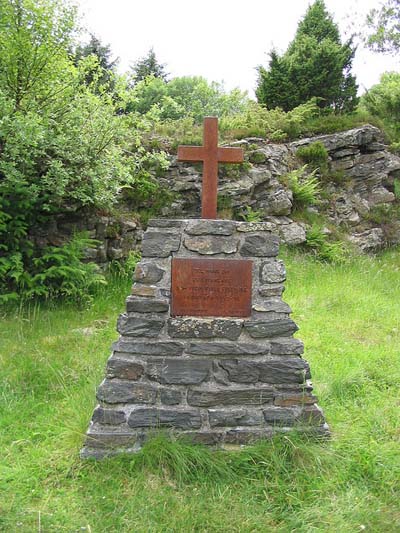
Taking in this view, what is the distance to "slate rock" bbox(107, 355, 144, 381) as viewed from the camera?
3447 millimetres

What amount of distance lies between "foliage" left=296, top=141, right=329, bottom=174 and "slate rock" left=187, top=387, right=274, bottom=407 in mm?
8887

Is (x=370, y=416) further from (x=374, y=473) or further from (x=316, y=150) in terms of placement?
(x=316, y=150)

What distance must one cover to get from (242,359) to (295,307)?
3624 millimetres

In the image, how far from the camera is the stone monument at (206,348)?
3.45 meters

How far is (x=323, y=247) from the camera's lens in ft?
31.9

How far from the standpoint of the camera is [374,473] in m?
3.19

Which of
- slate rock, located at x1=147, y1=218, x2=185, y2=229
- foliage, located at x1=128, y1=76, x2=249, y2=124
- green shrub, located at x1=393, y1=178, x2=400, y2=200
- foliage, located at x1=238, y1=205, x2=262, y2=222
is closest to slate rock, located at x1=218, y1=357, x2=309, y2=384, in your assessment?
slate rock, located at x1=147, y1=218, x2=185, y2=229

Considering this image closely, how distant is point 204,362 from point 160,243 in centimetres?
95

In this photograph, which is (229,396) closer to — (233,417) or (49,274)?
(233,417)

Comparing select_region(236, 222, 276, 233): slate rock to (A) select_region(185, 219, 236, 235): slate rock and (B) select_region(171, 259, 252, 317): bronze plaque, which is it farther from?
(B) select_region(171, 259, 252, 317): bronze plaque

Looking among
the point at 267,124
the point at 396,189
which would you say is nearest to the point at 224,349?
the point at 267,124

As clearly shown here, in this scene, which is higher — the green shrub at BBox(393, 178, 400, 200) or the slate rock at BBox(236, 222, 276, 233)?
the green shrub at BBox(393, 178, 400, 200)

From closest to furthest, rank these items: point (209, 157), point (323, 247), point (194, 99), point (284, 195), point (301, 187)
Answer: point (209, 157) → point (323, 247) → point (284, 195) → point (301, 187) → point (194, 99)

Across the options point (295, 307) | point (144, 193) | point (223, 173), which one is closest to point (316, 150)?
point (223, 173)
